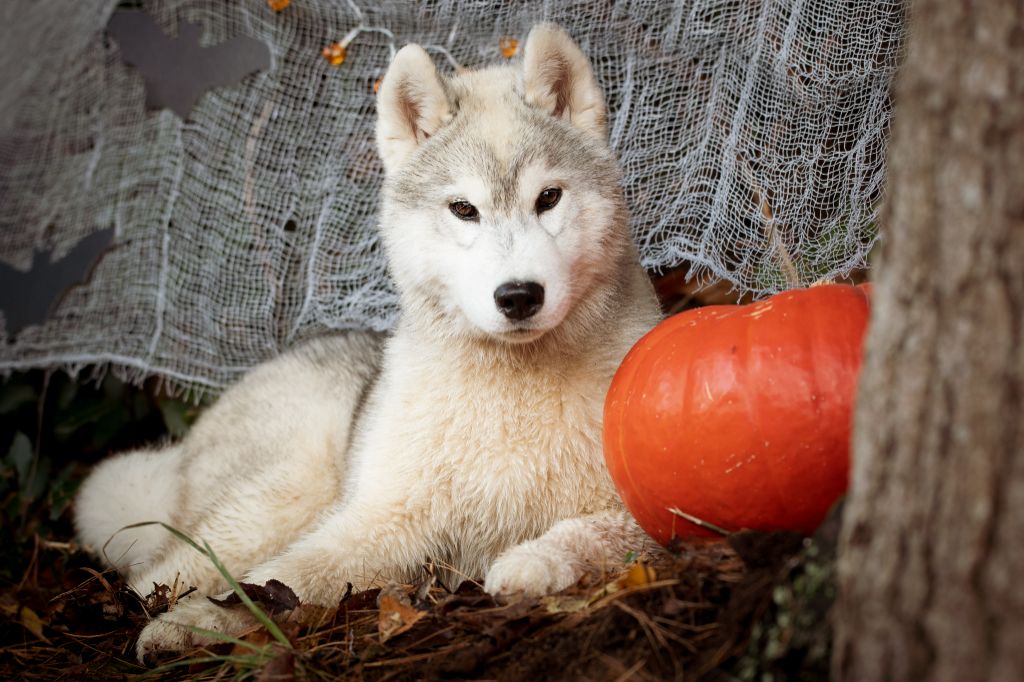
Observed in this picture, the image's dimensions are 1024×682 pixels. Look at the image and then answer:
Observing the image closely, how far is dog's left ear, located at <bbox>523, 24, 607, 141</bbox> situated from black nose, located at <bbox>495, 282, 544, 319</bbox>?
0.88m

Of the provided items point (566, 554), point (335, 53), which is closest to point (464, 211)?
point (566, 554)

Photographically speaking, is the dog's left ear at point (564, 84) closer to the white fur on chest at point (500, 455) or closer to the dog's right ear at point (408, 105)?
the dog's right ear at point (408, 105)

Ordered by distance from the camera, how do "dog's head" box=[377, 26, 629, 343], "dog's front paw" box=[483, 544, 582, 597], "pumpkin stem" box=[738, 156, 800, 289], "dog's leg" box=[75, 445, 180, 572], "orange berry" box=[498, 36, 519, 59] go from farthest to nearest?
1. "orange berry" box=[498, 36, 519, 59]
2. "dog's leg" box=[75, 445, 180, 572]
3. "pumpkin stem" box=[738, 156, 800, 289]
4. "dog's head" box=[377, 26, 629, 343]
5. "dog's front paw" box=[483, 544, 582, 597]

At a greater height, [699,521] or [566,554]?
[699,521]

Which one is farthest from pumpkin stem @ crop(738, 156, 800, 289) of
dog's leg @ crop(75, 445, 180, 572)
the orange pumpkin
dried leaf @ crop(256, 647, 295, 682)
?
dog's leg @ crop(75, 445, 180, 572)

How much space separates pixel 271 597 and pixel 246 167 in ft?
8.23

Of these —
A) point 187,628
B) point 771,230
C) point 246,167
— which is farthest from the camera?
point 246,167

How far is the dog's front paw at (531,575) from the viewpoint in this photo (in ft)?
8.11

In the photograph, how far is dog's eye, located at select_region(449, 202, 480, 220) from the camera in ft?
10.0

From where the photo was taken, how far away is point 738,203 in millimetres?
3885

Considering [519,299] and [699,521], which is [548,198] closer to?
[519,299]

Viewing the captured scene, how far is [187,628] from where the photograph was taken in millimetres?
2734

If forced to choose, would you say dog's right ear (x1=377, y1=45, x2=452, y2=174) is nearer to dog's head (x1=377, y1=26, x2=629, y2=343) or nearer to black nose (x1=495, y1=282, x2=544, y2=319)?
dog's head (x1=377, y1=26, x2=629, y2=343)

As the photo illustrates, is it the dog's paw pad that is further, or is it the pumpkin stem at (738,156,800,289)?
the pumpkin stem at (738,156,800,289)
